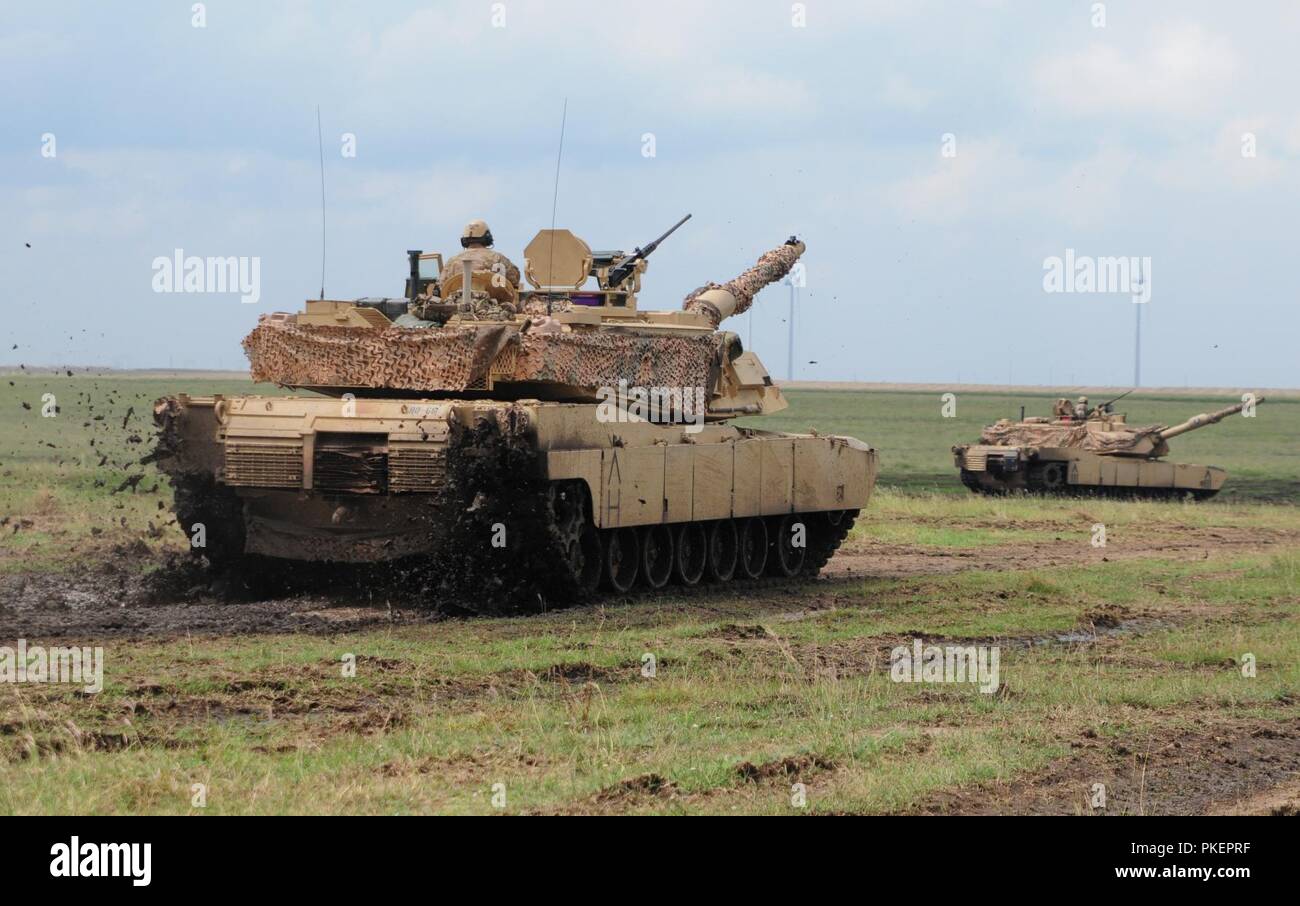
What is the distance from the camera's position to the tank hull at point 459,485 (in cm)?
1661

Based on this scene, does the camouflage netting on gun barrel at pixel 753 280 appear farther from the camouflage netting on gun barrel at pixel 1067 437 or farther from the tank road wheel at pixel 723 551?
Answer: the camouflage netting on gun barrel at pixel 1067 437

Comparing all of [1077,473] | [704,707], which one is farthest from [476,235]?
[1077,473]

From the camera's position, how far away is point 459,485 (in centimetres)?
1650

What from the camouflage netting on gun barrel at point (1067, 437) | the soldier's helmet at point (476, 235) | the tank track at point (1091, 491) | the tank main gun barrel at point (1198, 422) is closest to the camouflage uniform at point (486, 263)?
the soldier's helmet at point (476, 235)

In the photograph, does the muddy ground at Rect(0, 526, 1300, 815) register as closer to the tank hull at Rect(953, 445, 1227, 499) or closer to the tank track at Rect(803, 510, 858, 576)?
the tank track at Rect(803, 510, 858, 576)

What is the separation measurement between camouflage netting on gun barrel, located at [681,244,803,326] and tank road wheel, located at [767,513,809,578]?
92.4 inches

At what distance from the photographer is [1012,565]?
77.3 feet

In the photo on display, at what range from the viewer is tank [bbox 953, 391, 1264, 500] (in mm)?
37594

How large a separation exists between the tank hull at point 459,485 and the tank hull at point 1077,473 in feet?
61.0

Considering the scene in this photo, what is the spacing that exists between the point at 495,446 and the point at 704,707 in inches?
204

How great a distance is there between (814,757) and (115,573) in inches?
452

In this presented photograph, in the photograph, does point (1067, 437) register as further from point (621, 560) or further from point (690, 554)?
point (621, 560)
